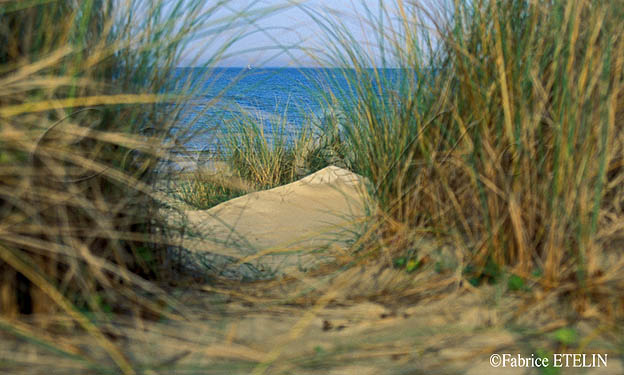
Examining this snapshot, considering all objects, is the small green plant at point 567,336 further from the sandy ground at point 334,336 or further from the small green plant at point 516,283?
the small green plant at point 516,283

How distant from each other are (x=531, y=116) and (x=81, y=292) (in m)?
1.35

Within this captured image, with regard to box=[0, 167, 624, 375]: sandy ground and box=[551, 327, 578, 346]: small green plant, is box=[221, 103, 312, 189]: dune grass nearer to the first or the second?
box=[0, 167, 624, 375]: sandy ground

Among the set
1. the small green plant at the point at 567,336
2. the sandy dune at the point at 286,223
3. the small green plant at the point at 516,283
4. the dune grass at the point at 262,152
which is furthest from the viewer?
the dune grass at the point at 262,152

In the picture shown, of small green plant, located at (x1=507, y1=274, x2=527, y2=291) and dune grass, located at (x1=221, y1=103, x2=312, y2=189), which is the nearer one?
small green plant, located at (x1=507, y1=274, x2=527, y2=291)

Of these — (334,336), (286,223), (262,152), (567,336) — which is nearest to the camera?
(567,336)

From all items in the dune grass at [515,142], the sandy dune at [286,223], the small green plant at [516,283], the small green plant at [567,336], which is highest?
the dune grass at [515,142]

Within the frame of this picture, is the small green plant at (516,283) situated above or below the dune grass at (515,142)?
below

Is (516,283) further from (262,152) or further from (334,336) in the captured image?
(262,152)

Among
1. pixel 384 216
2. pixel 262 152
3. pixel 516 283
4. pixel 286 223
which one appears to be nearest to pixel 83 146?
pixel 384 216

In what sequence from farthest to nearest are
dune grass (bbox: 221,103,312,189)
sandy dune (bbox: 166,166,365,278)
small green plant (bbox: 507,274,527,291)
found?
1. dune grass (bbox: 221,103,312,189)
2. sandy dune (bbox: 166,166,365,278)
3. small green plant (bbox: 507,274,527,291)

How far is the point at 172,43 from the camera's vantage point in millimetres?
1570

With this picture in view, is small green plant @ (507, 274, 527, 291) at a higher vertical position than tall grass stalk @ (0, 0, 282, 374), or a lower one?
lower

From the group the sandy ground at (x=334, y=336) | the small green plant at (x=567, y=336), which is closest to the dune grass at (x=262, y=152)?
the sandy ground at (x=334, y=336)

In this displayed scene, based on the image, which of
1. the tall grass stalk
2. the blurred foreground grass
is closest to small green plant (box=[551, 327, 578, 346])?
the blurred foreground grass
